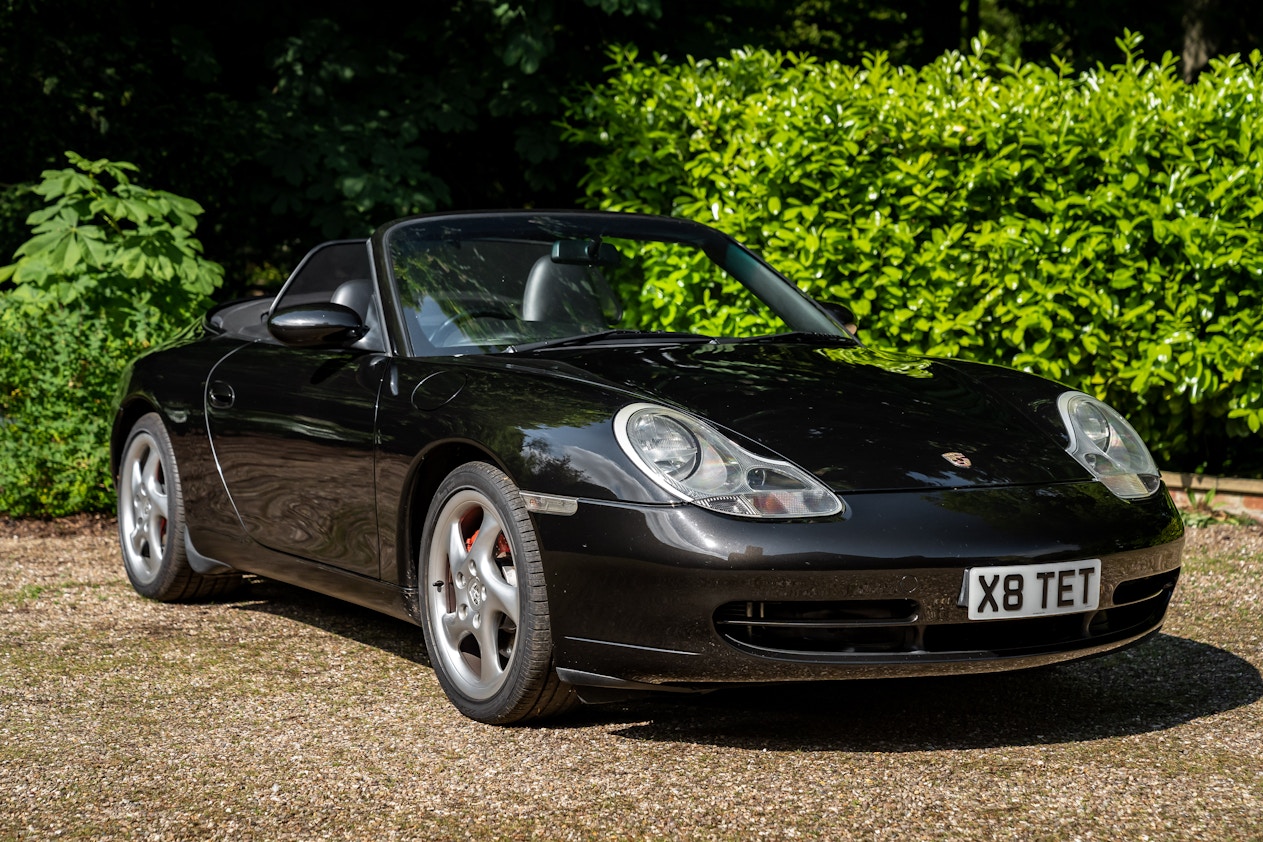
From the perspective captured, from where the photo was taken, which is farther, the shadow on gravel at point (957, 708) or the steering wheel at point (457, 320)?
the steering wheel at point (457, 320)

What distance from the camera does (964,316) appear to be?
24.9 feet

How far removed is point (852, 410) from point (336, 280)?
228 cm

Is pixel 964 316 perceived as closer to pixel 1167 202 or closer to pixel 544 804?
pixel 1167 202

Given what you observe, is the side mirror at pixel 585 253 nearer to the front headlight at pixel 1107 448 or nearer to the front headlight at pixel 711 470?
the front headlight at pixel 711 470

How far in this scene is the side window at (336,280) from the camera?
5.06 metres

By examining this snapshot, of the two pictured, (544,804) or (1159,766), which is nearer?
(544,804)

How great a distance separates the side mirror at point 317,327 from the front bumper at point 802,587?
1.19 metres

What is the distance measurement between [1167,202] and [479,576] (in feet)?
14.3

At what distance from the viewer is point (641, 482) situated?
11.8ft

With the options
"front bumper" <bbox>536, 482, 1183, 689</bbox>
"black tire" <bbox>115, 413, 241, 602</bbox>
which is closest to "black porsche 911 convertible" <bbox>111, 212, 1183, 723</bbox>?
"front bumper" <bbox>536, 482, 1183, 689</bbox>

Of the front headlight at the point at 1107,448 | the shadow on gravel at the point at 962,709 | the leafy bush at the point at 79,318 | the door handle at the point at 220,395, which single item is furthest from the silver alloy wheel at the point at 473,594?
the leafy bush at the point at 79,318

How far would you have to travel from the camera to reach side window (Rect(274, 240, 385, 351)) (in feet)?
16.6

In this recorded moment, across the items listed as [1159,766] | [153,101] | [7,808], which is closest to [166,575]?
[7,808]

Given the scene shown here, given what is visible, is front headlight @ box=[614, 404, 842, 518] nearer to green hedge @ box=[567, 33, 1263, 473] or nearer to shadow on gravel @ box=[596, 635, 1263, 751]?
shadow on gravel @ box=[596, 635, 1263, 751]
